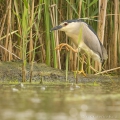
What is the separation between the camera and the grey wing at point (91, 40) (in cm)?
793

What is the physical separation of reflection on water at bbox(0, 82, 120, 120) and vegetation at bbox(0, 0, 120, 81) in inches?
47.8

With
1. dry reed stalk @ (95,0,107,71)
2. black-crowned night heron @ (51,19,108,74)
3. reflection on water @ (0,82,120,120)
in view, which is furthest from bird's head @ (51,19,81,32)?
reflection on water @ (0,82,120,120)

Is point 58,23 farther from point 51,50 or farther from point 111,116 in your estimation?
point 111,116

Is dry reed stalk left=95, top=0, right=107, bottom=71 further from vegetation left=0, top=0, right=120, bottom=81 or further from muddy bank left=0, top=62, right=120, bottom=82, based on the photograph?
muddy bank left=0, top=62, right=120, bottom=82

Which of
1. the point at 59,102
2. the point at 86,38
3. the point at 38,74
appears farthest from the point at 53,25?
the point at 59,102

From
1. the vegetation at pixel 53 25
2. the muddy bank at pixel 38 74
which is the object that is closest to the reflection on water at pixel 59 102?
the muddy bank at pixel 38 74

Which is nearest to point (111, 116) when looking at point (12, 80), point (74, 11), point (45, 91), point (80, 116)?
point (80, 116)

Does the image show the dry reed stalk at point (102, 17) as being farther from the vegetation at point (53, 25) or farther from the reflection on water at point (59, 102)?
the reflection on water at point (59, 102)

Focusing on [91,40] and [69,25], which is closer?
[69,25]

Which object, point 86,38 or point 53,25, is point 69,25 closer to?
point 53,25

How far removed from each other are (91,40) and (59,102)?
11.1 feet

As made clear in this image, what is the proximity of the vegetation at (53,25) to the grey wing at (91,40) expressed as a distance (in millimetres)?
88

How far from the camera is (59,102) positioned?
193 inches

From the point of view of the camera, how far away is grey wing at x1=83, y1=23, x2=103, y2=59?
7931mm
